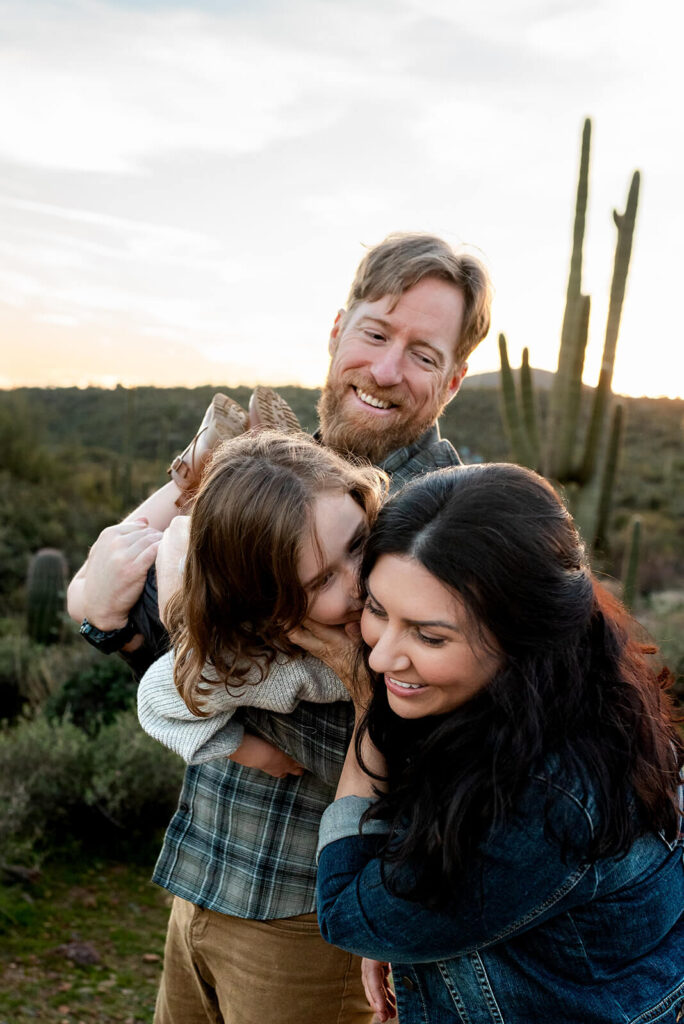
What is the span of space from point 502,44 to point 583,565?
17.4 feet

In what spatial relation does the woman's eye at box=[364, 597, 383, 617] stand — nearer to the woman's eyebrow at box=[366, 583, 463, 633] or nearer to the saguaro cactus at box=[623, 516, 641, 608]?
the woman's eyebrow at box=[366, 583, 463, 633]

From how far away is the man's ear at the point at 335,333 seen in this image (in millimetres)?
2676

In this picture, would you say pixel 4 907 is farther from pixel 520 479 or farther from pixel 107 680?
pixel 520 479

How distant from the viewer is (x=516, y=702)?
1.41 m

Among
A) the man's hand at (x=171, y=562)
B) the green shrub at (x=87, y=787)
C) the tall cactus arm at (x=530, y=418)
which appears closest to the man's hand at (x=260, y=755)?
the man's hand at (x=171, y=562)

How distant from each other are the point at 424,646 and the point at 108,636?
3.54ft

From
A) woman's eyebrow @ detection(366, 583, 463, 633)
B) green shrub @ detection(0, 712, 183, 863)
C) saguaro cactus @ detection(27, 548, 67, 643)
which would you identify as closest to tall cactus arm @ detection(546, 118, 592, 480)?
green shrub @ detection(0, 712, 183, 863)

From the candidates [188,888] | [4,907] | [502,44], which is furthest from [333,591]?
[502,44]

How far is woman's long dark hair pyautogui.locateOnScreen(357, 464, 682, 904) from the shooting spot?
1377 mm

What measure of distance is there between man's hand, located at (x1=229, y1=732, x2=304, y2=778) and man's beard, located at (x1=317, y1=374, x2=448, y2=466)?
2.79ft

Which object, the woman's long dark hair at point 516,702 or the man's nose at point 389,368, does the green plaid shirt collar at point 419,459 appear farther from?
the woman's long dark hair at point 516,702

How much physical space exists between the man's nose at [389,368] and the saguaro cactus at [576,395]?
576 cm

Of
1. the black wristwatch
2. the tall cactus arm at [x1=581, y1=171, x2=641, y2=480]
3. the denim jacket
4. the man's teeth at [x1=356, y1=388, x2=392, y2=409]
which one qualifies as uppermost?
the tall cactus arm at [x1=581, y1=171, x2=641, y2=480]

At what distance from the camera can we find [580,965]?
1470 mm
